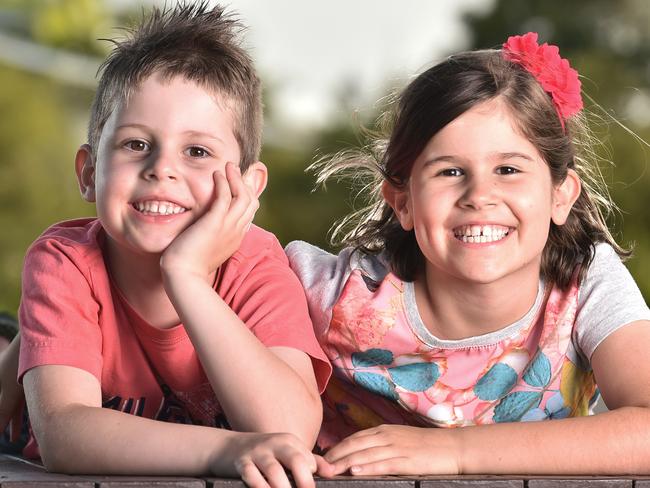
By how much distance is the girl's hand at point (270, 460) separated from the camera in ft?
5.41

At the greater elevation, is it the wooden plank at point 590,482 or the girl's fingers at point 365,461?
the girl's fingers at point 365,461

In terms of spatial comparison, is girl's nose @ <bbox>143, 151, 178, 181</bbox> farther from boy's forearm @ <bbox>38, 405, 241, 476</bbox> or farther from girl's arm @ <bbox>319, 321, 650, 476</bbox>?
girl's arm @ <bbox>319, 321, 650, 476</bbox>

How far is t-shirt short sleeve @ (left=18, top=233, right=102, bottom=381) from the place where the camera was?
6.74 ft

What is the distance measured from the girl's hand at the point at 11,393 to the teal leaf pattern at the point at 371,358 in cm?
80

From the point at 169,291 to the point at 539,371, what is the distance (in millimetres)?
852

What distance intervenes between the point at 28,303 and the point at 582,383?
1.22 meters

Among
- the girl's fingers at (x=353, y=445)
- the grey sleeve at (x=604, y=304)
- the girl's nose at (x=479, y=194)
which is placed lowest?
the girl's fingers at (x=353, y=445)

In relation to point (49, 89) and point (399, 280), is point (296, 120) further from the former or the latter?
point (399, 280)

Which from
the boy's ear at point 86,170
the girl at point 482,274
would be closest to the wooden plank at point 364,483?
the girl at point 482,274

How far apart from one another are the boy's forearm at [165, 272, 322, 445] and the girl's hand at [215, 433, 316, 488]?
166 mm

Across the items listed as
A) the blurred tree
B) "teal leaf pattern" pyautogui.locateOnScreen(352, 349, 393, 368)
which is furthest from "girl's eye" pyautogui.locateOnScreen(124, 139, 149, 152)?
the blurred tree

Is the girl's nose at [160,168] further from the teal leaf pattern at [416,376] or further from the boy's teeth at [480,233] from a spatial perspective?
the teal leaf pattern at [416,376]

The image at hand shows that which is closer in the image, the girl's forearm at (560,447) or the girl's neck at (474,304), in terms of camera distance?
the girl's forearm at (560,447)

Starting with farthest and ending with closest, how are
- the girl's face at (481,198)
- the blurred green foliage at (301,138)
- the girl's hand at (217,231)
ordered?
the blurred green foliage at (301,138) < the girl's face at (481,198) < the girl's hand at (217,231)
